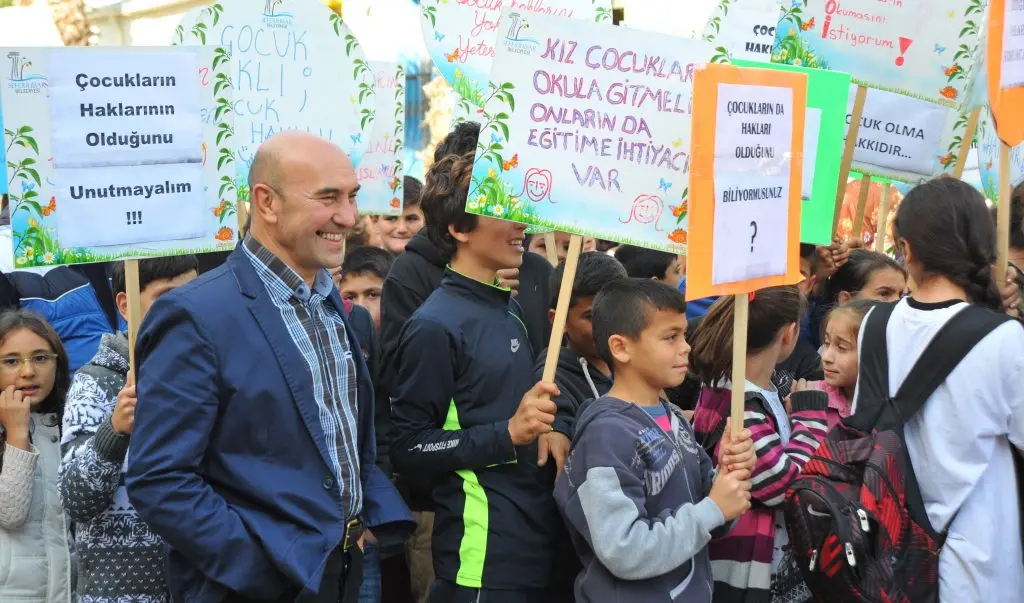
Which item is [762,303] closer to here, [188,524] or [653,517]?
[653,517]

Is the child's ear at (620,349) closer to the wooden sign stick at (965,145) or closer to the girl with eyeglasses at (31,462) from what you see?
the girl with eyeglasses at (31,462)

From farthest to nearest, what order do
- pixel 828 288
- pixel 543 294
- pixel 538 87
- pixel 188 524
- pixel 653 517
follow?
pixel 828 288
pixel 543 294
pixel 538 87
pixel 653 517
pixel 188 524

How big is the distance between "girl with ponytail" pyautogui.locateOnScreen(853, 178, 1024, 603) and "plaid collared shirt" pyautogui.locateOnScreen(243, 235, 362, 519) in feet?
6.09

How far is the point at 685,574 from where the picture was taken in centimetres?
→ 373

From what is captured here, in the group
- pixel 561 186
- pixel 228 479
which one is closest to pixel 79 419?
pixel 228 479

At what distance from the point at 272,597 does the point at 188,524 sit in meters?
0.33

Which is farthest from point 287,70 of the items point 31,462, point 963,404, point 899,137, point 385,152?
point 963,404

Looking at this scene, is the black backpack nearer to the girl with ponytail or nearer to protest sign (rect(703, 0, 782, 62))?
the girl with ponytail

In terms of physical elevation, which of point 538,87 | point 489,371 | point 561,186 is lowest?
point 489,371

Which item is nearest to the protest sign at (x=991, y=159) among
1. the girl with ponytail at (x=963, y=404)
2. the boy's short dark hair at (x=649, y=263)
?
the boy's short dark hair at (x=649, y=263)

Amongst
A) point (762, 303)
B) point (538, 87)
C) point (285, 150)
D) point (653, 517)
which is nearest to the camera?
point (285, 150)

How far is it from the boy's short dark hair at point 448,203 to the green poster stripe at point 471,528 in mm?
655

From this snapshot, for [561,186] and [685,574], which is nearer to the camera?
[685,574]

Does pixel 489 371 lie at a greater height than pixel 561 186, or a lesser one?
lesser
